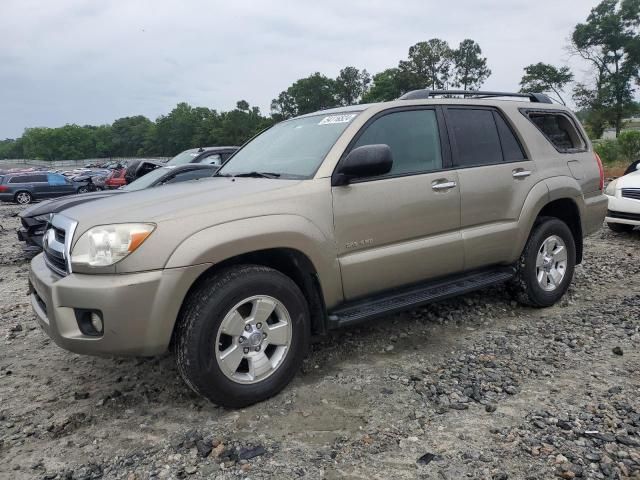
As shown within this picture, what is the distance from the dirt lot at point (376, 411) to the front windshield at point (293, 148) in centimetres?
139

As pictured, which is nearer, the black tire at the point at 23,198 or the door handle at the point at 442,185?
the door handle at the point at 442,185

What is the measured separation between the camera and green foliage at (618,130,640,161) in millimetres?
20609

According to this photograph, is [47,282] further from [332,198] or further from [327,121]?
[327,121]

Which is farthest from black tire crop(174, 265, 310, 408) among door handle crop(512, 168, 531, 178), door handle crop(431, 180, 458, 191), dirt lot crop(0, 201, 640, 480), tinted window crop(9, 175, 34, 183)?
tinted window crop(9, 175, 34, 183)

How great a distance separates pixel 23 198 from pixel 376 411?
77.0ft

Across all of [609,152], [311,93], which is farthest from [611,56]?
[311,93]

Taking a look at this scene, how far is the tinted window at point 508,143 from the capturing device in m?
4.08

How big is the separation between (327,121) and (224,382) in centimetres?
194

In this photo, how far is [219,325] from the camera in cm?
266

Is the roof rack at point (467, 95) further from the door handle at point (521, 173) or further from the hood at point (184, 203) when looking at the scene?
the hood at point (184, 203)

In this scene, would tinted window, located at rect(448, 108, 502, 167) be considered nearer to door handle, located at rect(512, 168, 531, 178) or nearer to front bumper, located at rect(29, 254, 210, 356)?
door handle, located at rect(512, 168, 531, 178)

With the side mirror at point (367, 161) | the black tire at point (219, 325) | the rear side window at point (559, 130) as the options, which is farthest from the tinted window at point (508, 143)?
the black tire at point (219, 325)

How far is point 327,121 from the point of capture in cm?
357

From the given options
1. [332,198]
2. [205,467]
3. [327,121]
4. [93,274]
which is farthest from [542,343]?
[93,274]
